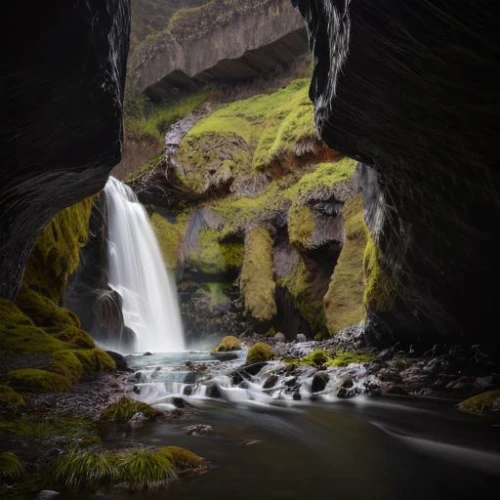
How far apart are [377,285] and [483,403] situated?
4.96m

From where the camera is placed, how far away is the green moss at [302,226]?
65.0ft

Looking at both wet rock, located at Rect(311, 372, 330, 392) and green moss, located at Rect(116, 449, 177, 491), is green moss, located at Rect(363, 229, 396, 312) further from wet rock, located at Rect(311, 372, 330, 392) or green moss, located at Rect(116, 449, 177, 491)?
green moss, located at Rect(116, 449, 177, 491)

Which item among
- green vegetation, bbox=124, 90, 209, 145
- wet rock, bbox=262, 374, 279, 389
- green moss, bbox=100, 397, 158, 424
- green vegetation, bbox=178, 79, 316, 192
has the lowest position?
wet rock, bbox=262, 374, 279, 389

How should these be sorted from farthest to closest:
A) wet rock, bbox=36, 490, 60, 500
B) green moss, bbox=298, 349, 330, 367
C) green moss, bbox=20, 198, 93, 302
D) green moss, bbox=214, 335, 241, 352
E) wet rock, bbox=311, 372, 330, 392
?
green moss, bbox=214, 335, 241, 352
green moss, bbox=20, 198, 93, 302
green moss, bbox=298, 349, 330, 367
wet rock, bbox=311, 372, 330, 392
wet rock, bbox=36, 490, 60, 500

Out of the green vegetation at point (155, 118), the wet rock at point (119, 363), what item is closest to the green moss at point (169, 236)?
the wet rock at point (119, 363)

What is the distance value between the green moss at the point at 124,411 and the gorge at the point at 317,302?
0.08ft

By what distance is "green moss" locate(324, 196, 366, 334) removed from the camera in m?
16.6

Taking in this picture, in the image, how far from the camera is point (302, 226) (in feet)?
66.1

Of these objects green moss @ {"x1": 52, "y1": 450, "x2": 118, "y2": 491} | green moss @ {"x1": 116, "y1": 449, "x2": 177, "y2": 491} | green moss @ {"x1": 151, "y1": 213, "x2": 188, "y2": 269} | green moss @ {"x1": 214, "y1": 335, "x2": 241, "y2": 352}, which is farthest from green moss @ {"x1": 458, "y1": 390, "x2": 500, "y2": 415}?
green moss @ {"x1": 151, "y1": 213, "x2": 188, "y2": 269}

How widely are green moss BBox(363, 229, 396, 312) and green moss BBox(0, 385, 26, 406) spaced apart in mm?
8051

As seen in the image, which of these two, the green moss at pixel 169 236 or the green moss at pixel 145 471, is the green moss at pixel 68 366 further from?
the green moss at pixel 169 236

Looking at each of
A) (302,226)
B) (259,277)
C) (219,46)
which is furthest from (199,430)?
(219,46)

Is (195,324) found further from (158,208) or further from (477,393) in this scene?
(477,393)

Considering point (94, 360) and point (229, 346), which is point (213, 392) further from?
point (229, 346)
